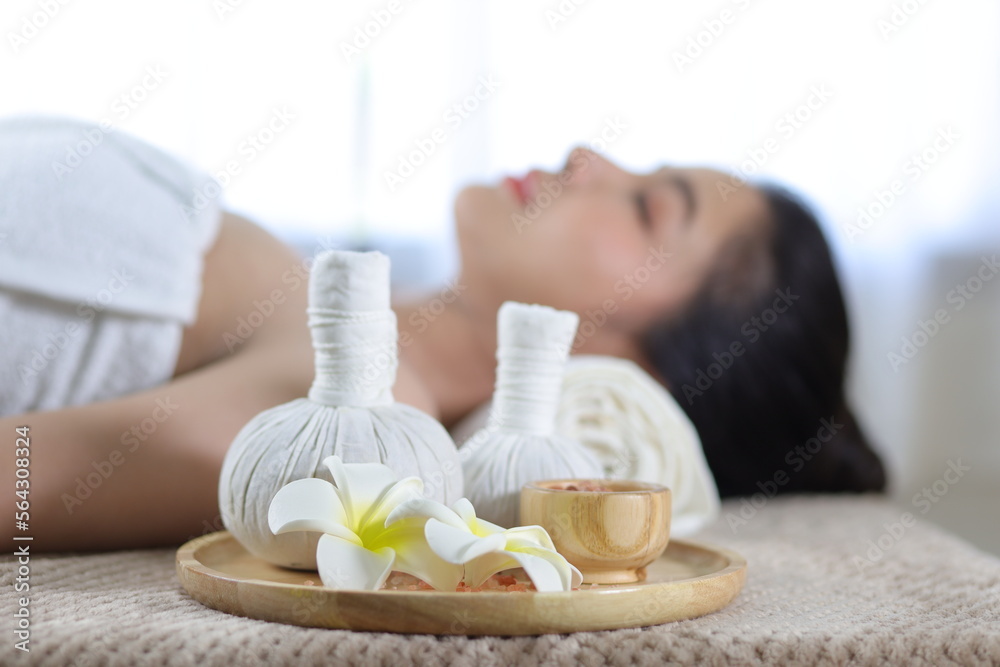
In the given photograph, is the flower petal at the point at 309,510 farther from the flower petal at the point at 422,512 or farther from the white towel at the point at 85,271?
the white towel at the point at 85,271

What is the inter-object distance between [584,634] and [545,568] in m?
0.04

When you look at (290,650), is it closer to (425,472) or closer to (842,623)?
(425,472)

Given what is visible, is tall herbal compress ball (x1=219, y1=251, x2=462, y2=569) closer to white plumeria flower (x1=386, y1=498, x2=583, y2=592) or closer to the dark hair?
white plumeria flower (x1=386, y1=498, x2=583, y2=592)

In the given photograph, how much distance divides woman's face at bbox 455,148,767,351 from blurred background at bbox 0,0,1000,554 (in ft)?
1.06

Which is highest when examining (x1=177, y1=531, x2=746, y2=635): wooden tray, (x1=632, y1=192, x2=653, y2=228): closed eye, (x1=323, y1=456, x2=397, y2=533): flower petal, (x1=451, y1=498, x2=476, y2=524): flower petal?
(x1=632, y1=192, x2=653, y2=228): closed eye

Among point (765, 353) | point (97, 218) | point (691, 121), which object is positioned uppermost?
point (691, 121)

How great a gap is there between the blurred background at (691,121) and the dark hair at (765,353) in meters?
0.28

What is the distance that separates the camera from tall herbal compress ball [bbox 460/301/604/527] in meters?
0.60

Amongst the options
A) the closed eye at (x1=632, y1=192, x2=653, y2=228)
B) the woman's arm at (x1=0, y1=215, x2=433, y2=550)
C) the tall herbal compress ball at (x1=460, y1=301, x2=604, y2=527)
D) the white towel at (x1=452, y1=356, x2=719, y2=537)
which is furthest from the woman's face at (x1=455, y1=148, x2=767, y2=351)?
the tall herbal compress ball at (x1=460, y1=301, x2=604, y2=527)

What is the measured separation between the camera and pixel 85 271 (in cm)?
80

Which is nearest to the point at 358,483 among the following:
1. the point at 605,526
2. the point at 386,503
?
the point at 386,503

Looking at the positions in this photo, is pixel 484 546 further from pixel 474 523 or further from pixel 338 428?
pixel 338 428

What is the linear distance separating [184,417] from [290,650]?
356mm

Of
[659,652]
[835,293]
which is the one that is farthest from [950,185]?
[659,652]
